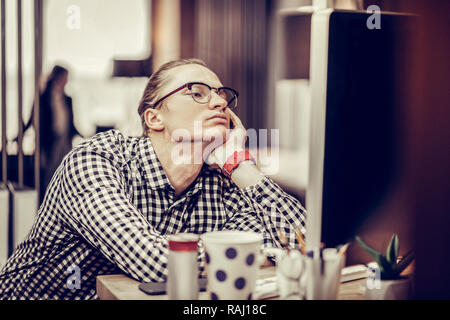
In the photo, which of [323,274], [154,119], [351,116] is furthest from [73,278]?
[351,116]

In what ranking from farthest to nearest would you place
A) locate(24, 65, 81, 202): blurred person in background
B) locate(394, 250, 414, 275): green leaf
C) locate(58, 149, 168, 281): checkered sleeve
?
locate(24, 65, 81, 202): blurred person in background < locate(58, 149, 168, 281): checkered sleeve < locate(394, 250, 414, 275): green leaf

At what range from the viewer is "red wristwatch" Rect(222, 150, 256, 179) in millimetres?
1533

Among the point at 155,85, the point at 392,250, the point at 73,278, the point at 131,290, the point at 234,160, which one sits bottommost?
the point at 73,278

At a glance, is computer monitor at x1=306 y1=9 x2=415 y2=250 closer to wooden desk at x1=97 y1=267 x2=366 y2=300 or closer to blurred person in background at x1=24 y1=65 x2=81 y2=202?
wooden desk at x1=97 y1=267 x2=366 y2=300

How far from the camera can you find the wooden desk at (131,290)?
0.98 metres

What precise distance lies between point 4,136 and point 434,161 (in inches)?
58.7

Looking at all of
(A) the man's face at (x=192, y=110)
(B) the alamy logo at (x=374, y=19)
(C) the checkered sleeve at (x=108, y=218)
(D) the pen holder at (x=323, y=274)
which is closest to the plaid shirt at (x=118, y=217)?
(C) the checkered sleeve at (x=108, y=218)

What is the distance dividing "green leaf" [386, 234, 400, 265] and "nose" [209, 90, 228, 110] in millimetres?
804

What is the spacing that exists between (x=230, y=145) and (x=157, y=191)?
0.28 meters

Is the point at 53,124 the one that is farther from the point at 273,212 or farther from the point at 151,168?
the point at 273,212

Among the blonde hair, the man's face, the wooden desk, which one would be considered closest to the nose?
the man's face

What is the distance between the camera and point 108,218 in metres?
1.17

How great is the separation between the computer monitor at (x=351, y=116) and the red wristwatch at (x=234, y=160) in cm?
62
